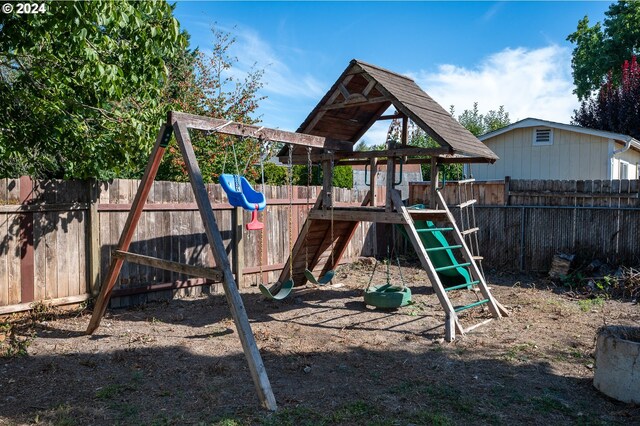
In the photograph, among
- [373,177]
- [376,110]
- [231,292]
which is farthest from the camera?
[376,110]

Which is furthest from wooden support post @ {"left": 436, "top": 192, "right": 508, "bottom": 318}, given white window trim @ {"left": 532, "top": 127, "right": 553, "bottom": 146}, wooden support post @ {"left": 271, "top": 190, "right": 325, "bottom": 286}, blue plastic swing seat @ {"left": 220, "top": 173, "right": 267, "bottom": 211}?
white window trim @ {"left": 532, "top": 127, "right": 553, "bottom": 146}

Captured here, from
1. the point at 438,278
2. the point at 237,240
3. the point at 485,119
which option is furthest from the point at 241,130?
the point at 485,119

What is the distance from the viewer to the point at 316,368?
4.63 metres

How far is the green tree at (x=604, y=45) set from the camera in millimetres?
23297

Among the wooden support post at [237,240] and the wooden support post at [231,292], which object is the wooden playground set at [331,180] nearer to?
the wooden support post at [231,292]

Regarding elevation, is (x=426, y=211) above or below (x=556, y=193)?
below

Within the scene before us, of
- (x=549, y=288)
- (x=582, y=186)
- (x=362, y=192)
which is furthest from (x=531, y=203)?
(x=362, y=192)

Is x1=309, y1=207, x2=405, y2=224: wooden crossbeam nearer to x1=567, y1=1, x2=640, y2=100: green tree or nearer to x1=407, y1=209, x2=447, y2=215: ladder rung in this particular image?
x1=407, y1=209, x2=447, y2=215: ladder rung

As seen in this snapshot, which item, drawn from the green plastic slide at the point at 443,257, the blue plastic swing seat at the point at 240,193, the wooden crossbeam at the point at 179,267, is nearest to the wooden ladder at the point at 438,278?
the green plastic slide at the point at 443,257

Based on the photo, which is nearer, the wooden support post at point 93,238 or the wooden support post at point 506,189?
the wooden support post at point 93,238

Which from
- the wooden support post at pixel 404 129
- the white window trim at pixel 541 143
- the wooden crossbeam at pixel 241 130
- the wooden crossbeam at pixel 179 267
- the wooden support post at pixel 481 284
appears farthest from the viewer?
the white window trim at pixel 541 143

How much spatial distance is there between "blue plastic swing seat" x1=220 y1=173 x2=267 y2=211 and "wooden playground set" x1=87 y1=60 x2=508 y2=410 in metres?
0.01

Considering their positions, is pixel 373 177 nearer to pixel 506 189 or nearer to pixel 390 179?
pixel 390 179

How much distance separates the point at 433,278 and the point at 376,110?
305cm
